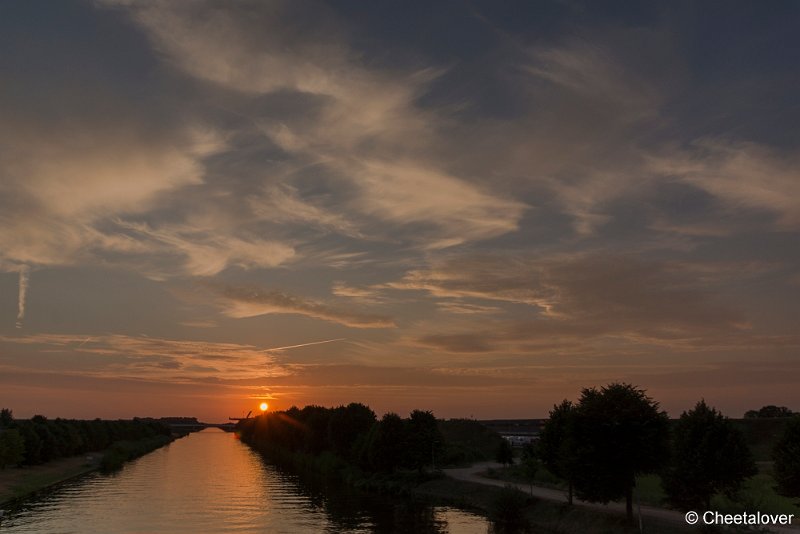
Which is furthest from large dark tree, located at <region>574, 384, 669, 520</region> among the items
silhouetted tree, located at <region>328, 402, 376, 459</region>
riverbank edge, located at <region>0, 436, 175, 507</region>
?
silhouetted tree, located at <region>328, 402, 376, 459</region>

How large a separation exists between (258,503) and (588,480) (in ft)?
172

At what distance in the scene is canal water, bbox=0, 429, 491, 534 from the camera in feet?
223

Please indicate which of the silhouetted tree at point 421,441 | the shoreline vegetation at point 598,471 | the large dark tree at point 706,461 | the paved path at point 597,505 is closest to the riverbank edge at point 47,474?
the shoreline vegetation at point 598,471

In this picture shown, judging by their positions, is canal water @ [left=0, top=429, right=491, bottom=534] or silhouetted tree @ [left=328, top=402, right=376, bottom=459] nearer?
canal water @ [left=0, top=429, right=491, bottom=534]

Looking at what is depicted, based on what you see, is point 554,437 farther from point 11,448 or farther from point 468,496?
point 11,448

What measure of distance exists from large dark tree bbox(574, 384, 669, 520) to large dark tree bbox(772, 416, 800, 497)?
838 centimetres

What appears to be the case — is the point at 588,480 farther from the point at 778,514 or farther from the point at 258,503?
the point at 258,503

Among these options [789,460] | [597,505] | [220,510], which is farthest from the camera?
[220,510]

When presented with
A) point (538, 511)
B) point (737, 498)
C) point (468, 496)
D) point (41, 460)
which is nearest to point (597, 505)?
point (538, 511)

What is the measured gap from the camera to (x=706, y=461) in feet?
166

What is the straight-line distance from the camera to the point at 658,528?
49812 millimetres

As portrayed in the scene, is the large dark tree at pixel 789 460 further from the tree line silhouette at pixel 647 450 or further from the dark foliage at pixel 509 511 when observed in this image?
the dark foliage at pixel 509 511

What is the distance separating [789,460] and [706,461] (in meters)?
6.20

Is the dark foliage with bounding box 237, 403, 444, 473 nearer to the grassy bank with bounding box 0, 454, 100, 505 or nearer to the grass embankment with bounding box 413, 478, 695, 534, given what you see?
the grass embankment with bounding box 413, 478, 695, 534
